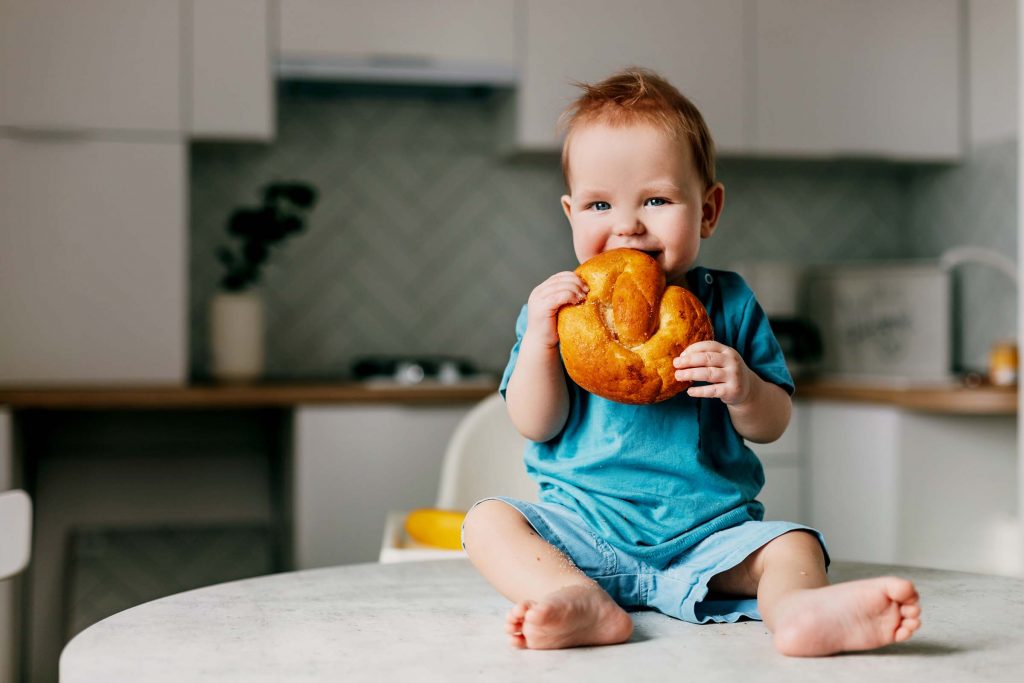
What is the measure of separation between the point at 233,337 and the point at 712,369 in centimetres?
204

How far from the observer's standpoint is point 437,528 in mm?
1418

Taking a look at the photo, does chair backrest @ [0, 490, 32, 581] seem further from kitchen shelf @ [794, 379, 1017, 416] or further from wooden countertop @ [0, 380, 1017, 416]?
kitchen shelf @ [794, 379, 1017, 416]

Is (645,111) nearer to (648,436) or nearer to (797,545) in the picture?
(648,436)

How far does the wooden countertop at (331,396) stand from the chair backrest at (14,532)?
4.32 ft

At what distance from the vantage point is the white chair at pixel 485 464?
65.1 inches

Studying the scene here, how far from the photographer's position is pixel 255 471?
2918 mm

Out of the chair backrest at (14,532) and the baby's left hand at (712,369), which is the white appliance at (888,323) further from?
the chair backrest at (14,532)

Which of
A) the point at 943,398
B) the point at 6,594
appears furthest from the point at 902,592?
the point at 6,594

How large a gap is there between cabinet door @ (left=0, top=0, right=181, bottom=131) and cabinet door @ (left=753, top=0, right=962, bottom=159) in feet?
4.88

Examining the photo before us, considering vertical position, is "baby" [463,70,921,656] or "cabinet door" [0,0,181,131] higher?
"cabinet door" [0,0,181,131]

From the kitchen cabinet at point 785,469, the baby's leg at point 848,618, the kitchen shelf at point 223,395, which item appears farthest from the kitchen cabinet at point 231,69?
the baby's leg at point 848,618

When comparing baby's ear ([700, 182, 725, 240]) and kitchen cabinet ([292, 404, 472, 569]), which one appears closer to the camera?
baby's ear ([700, 182, 725, 240])

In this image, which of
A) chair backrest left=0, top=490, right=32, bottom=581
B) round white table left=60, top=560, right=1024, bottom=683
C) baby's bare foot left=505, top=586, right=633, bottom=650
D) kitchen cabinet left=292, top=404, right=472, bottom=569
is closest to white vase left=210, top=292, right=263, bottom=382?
kitchen cabinet left=292, top=404, right=472, bottom=569

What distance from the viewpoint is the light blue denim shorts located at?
877mm
